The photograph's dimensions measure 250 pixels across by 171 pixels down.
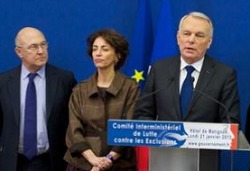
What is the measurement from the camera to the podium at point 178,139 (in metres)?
1.96

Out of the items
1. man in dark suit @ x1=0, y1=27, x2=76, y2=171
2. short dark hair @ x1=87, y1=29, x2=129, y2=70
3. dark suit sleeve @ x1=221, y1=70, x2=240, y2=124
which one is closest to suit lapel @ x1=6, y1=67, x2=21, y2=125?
man in dark suit @ x1=0, y1=27, x2=76, y2=171

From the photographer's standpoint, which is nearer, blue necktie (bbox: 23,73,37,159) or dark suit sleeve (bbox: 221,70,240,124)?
dark suit sleeve (bbox: 221,70,240,124)

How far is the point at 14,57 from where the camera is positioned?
3.97 metres

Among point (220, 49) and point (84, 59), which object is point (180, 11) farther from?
point (84, 59)

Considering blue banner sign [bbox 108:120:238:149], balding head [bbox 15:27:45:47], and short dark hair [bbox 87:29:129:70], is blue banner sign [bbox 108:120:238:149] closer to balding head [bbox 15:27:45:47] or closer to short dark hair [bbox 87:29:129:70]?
short dark hair [bbox 87:29:129:70]

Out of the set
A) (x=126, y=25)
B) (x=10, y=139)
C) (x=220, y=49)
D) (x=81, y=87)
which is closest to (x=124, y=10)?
(x=126, y=25)

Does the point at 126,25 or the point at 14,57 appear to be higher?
the point at 126,25

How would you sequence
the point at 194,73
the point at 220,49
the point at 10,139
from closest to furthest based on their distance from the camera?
the point at 194,73
the point at 10,139
the point at 220,49

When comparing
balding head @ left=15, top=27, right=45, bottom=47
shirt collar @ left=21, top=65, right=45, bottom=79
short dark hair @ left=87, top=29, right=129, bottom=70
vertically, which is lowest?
shirt collar @ left=21, top=65, right=45, bottom=79

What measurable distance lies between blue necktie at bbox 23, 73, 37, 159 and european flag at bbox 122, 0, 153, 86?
76 cm

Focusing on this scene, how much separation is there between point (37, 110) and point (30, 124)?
96 mm

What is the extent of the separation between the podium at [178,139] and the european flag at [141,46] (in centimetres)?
159

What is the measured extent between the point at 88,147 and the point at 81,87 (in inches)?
14.5

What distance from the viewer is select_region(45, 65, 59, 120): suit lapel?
324 cm
